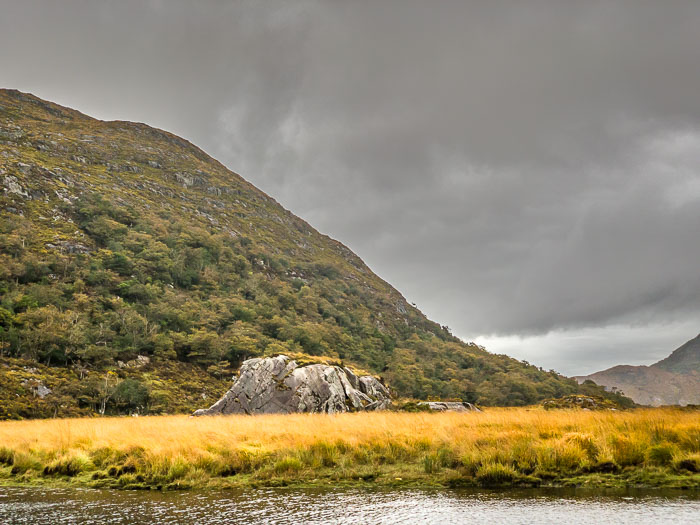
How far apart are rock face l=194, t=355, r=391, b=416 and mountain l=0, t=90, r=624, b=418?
6494mm

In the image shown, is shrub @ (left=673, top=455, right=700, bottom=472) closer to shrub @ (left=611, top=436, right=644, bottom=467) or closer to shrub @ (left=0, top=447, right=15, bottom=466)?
shrub @ (left=611, top=436, right=644, bottom=467)

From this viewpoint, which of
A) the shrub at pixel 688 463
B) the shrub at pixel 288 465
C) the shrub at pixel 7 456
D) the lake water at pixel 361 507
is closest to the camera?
the lake water at pixel 361 507

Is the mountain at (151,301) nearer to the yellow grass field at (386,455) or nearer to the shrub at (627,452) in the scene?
the yellow grass field at (386,455)

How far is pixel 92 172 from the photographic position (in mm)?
142875

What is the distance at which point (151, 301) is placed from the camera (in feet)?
300

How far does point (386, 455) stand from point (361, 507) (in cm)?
417

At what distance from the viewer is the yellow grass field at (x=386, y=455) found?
9.50m

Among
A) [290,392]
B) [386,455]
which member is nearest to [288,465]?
[386,455]

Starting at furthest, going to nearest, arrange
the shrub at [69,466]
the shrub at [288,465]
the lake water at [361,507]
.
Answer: the shrub at [69,466] < the shrub at [288,465] < the lake water at [361,507]

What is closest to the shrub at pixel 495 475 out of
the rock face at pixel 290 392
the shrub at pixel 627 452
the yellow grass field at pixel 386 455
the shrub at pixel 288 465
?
the yellow grass field at pixel 386 455

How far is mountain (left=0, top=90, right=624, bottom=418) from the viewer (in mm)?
59781

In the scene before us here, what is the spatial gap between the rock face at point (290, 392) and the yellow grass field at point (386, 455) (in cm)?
1617

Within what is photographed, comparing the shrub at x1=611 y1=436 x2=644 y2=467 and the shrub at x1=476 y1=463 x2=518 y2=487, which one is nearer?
the shrub at x1=476 y1=463 x2=518 y2=487

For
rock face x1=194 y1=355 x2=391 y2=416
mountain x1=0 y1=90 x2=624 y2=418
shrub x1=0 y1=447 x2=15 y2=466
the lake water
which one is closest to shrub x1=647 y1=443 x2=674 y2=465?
the lake water
